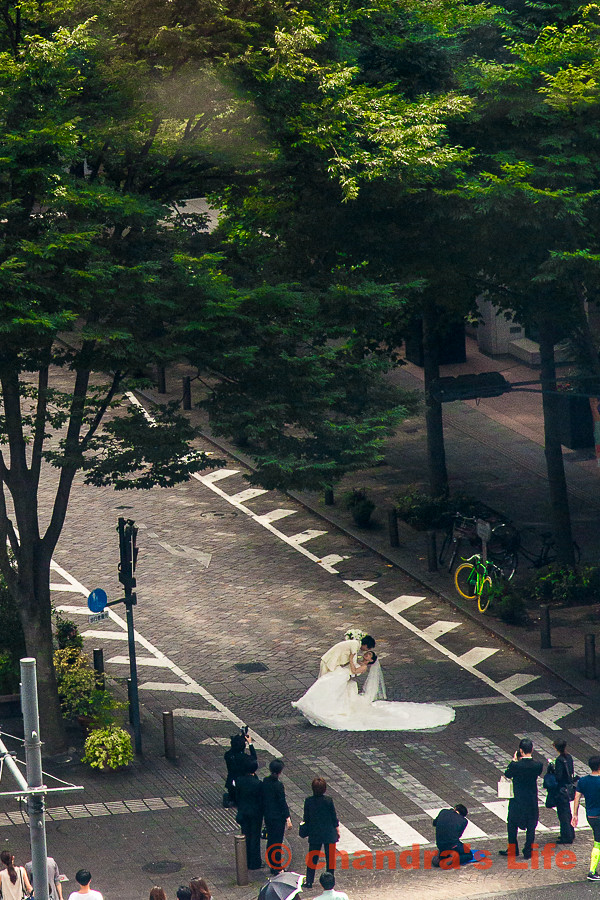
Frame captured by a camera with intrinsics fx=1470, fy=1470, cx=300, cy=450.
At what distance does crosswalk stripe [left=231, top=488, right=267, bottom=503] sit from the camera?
110ft

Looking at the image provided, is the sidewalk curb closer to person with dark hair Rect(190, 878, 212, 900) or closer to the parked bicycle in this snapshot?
the parked bicycle

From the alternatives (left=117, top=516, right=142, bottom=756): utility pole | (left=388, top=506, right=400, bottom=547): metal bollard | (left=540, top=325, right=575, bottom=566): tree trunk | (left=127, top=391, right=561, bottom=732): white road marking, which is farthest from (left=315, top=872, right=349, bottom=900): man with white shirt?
(left=388, top=506, right=400, bottom=547): metal bollard

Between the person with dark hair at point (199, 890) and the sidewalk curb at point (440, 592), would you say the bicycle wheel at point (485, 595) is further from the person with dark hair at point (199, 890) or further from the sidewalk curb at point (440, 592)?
the person with dark hair at point (199, 890)

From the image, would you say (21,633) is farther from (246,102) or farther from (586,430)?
(586,430)

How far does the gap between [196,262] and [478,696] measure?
8.62 m

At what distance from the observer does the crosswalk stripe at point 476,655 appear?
25.3 meters

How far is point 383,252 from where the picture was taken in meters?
25.1

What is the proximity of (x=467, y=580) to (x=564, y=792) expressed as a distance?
9852mm

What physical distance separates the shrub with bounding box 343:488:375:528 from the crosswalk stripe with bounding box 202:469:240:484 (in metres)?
3.57

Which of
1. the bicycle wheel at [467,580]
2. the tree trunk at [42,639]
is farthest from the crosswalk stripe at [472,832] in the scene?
the bicycle wheel at [467,580]

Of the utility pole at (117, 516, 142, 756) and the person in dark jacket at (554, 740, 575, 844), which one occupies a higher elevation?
the utility pole at (117, 516, 142, 756)

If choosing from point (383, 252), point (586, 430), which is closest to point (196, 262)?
point (383, 252)

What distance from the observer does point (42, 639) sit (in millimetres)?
21844

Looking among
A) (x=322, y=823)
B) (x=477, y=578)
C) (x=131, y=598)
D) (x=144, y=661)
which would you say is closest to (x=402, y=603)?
(x=477, y=578)
